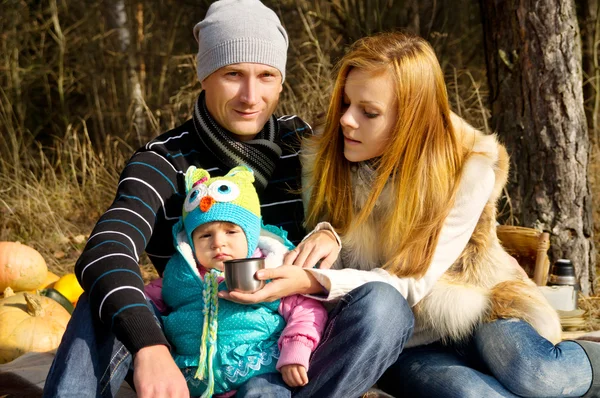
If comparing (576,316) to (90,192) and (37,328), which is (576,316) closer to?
(37,328)

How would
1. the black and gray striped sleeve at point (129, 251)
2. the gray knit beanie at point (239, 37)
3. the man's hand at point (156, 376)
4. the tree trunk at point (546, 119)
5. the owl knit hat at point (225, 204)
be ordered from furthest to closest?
the tree trunk at point (546, 119) → the gray knit beanie at point (239, 37) → the owl knit hat at point (225, 204) → the black and gray striped sleeve at point (129, 251) → the man's hand at point (156, 376)

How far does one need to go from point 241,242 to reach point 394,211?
558 millimetres

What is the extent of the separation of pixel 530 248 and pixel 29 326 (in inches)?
95.0

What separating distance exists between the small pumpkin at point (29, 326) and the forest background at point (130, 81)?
1.21 meters

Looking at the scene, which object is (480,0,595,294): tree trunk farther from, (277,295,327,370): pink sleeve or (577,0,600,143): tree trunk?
(577,0,600,143): tree trunk

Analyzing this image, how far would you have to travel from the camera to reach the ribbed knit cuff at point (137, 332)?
7.68 feet

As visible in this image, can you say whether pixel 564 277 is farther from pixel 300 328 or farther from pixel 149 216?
pixel 149 216

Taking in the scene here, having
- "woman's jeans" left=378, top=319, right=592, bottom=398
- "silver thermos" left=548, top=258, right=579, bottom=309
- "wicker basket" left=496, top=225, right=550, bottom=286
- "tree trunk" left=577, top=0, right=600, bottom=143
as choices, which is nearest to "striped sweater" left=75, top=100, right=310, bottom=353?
"woman's jeans" left=378, top=319, right=592, bottom=398

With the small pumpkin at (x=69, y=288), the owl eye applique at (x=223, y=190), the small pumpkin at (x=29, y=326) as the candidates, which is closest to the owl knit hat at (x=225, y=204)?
the owl eye applique at (x=223, y=190)

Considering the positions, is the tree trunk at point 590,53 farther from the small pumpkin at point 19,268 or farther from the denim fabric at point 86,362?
the denim fabric at point 86,362

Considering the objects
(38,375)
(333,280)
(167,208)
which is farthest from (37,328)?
(333,280)

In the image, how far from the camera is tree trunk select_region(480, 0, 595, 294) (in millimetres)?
4223

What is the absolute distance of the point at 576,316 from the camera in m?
3.68

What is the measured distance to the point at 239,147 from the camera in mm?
3062
